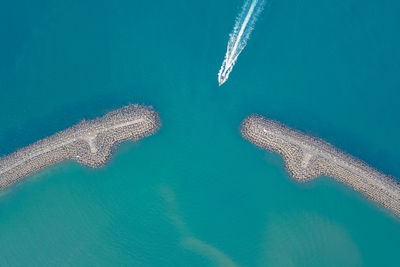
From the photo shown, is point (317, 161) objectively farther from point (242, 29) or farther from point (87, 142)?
point (87, 142)

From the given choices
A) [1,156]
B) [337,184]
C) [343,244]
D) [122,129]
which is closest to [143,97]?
[122,129]

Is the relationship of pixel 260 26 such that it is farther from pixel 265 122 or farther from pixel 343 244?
pixel 343 244

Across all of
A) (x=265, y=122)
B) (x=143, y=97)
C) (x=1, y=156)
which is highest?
(x=265, y=122)

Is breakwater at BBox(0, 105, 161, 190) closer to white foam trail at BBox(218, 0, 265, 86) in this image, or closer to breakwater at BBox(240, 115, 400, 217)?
white foam trail at BBox(218, 0, 265, 86)

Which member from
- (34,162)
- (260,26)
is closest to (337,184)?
(260,26)

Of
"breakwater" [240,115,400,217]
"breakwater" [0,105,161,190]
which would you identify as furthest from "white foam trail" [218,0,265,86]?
"breakwater" [0,105,161,190]

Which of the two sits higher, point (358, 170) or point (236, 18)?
point (236, 18)

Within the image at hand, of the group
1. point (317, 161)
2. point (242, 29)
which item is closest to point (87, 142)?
point (242, 29)
